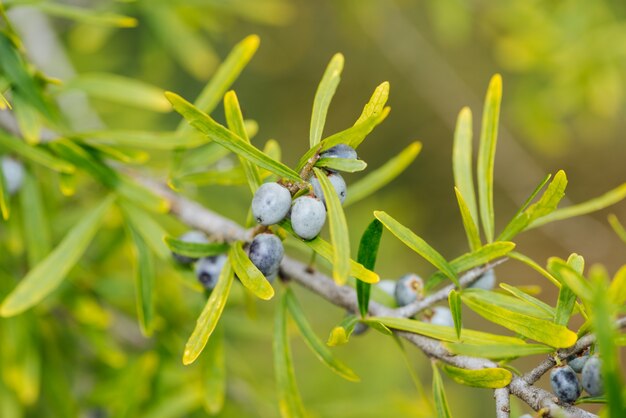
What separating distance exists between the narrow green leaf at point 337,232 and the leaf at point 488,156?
0.30 m

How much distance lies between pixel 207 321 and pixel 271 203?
0.57 ft

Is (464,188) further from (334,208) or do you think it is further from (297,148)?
(297,148)

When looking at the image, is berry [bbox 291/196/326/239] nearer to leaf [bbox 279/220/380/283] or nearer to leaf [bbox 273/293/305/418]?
leaf [bbox 279/220/380/283]

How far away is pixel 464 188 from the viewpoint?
2.95ft

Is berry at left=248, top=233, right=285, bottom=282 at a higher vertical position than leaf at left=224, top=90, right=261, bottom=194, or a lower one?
lower

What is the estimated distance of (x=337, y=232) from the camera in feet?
2.04

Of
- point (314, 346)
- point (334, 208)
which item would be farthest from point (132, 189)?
point (334, 208)

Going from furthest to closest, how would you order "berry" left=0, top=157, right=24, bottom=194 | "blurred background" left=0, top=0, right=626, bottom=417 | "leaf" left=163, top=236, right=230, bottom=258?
"blurred background" left=0, top=0, right=626, bottom=417 → "berry" left=0, top=157, right=24, bottom=194 → "leaf" left=163, top=236, right=230, bottom=258

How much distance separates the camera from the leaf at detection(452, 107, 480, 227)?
0.90 metres

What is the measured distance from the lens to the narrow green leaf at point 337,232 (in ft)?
1.95

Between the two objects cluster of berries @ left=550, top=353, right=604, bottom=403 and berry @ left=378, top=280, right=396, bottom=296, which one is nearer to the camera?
cluster of berries @ left=550, top=353, right=604, bottom=403

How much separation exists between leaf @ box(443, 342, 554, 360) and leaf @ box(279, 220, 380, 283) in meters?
0.15

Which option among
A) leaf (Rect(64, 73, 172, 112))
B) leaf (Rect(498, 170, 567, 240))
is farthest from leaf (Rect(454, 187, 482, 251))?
leaf (Rect(64, 73, 172, 112))

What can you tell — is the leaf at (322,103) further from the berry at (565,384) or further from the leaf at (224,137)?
the berry at (565,384)
